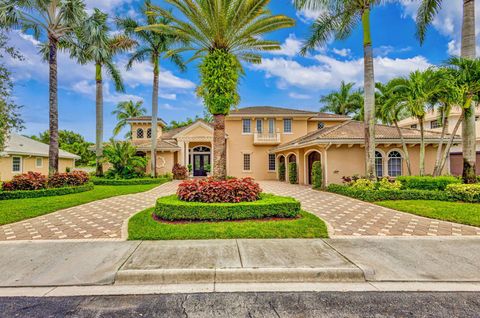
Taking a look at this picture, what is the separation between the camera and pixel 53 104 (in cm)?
1413

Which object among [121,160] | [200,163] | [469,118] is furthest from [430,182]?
[121,160]

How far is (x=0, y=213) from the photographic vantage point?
856cm

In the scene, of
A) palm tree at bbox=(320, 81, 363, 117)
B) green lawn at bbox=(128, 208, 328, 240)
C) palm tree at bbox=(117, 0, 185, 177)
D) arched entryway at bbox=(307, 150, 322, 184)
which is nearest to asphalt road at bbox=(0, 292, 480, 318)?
green lawn at bbox=(128, 208, 328, 240)

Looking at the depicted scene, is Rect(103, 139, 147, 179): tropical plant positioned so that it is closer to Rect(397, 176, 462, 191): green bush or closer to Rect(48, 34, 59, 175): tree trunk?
Rect(48, 34, 59, 175): tree trunk

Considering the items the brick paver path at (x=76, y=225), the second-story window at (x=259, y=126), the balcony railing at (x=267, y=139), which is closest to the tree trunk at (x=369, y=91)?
the balcony railing at (x=267, y=139)

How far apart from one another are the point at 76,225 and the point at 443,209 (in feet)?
42.9

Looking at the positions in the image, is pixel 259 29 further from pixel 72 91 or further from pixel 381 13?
pixel 72 91

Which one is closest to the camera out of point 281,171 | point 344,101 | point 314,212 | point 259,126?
point 314,212

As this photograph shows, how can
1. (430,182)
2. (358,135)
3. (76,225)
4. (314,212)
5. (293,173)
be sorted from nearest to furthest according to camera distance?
(76,225), (314,212), (430,182), (358,135), (293,173)

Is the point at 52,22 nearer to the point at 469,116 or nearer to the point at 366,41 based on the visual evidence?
the point at 366,41

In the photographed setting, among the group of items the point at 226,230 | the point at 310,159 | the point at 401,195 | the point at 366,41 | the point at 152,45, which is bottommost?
the point at 226,230

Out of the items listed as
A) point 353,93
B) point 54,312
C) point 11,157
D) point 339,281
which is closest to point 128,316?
point 54,312

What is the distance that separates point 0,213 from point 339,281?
38.4 feet

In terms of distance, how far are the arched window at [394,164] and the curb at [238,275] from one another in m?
13.9
